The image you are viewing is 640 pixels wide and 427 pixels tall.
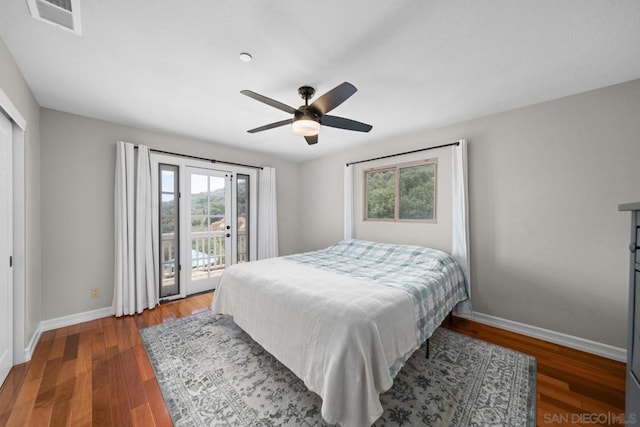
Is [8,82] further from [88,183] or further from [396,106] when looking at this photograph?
[396,106]

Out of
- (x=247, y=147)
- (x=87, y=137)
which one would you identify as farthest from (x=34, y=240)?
(x=247, y=147)

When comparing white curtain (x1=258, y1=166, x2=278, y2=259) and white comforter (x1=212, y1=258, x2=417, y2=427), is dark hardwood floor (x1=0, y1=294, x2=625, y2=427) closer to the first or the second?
white comforter (x1=212, y1=258, x2=417, y2=427)

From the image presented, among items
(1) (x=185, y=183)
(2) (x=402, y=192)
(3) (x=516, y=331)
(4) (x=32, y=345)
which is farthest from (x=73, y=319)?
(3) (x=516, y=331)

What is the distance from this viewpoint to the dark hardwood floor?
4.80 ft

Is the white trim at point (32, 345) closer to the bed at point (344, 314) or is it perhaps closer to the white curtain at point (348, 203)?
the bed at point (344, 314)

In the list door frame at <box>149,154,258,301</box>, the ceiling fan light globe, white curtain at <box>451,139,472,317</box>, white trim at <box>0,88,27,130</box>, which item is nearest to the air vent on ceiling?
white trim at <box>0,88,27,130</box>

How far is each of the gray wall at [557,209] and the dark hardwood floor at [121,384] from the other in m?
0.40

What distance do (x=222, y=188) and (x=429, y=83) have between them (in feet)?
10.9

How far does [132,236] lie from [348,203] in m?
3.10

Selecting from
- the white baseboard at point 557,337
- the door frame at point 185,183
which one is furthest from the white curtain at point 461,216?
the door frame at point 185,183

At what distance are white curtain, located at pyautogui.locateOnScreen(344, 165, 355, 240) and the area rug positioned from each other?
78.5 inches

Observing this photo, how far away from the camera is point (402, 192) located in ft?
11.4

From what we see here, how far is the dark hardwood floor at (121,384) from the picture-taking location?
146cm

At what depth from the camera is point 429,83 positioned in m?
2.08
